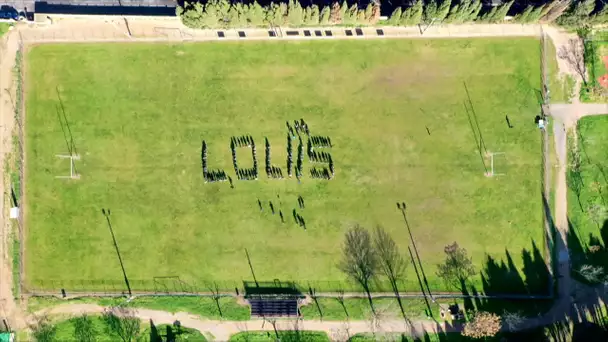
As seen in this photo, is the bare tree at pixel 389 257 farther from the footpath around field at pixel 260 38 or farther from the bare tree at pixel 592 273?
the bare tree at pixel 592 273

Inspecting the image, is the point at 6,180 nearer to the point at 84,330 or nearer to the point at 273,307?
the point at 84,330

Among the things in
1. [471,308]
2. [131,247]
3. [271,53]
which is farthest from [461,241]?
[131,247]

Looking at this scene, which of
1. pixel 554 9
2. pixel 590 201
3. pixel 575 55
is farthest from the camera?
pixel 575 55

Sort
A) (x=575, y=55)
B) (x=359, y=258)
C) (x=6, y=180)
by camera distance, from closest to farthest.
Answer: (x=575, y=55)
(x=359, y=258)
(x=6, y=180)

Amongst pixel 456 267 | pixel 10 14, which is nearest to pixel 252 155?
pixel 456 267

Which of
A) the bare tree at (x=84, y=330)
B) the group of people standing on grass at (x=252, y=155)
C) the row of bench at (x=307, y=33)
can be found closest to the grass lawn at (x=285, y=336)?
the bare tree at (x=84, y=330)

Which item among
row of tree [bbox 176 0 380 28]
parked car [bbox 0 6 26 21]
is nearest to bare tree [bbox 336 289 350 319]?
row of tree [bbox 176 0 380 28]
